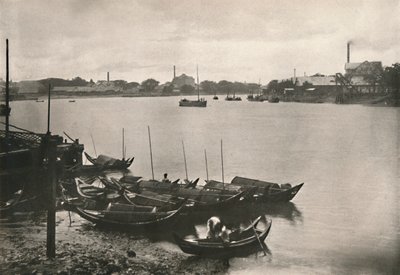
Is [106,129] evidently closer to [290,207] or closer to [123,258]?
[290,207]

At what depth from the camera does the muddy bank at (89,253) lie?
543 inches

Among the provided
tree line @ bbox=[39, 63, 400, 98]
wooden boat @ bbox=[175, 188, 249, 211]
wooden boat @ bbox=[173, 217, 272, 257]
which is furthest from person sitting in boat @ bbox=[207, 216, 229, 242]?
tree line @ bbox=[39, 63, 400, 98]

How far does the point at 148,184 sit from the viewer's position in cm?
2450

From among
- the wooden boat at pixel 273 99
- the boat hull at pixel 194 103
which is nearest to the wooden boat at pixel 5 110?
the boat hull at pixel 194 103

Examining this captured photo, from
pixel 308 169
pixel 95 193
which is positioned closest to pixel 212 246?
pixel 95 193

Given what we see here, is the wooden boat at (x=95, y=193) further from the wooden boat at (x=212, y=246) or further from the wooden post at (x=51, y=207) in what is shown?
the wooden boat at (x=212, y=246)

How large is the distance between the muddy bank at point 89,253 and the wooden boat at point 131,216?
462 millimetres

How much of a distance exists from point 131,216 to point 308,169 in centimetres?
2195

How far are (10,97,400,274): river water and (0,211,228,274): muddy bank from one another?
1.01 m

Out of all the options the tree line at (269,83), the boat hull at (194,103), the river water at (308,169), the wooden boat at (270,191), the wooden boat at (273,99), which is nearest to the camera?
the river water at (308,169)

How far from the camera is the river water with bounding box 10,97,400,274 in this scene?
17.5 metres

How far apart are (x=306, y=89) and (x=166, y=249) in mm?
124866

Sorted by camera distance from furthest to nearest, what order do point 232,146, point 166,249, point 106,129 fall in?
point 106,129
point 232,146
point 166,249

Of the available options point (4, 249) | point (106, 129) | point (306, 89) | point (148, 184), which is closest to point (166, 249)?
point (4, 249)
